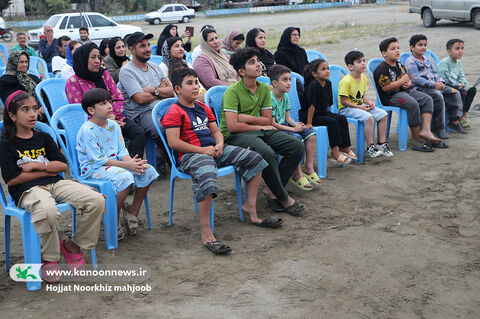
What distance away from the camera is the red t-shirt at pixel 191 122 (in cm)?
420

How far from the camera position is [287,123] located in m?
5.29

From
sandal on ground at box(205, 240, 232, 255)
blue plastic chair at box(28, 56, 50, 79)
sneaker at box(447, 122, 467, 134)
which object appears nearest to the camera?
sandal on ground at box(205, 240, 232, 255)

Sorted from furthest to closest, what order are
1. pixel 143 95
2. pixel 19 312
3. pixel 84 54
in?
1. pixel 143 95
2. pixel 84 54
3. pixel 19 312

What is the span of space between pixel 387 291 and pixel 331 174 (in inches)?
98.7

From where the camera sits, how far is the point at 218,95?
5004 mm

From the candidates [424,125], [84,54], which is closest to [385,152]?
[424,125]

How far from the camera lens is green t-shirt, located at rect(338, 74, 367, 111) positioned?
6062 millimetres

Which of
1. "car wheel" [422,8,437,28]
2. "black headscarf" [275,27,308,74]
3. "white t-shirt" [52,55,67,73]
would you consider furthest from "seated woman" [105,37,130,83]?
"car wheel" [422,8,437,28]

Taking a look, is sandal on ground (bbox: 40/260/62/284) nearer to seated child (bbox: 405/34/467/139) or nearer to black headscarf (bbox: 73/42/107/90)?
black headscarf (bbox: 73/42/107/90)

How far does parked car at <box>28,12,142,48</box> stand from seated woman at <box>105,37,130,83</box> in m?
10.5

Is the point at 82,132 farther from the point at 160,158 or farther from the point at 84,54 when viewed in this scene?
the point at 160,158

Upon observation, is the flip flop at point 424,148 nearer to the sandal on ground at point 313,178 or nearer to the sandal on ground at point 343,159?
the sandal on ground at point 343,159

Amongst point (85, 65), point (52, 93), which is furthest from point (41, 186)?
point (52, 93)

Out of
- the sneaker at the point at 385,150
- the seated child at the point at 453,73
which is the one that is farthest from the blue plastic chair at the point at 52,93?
the seated child at the point at 453,73
